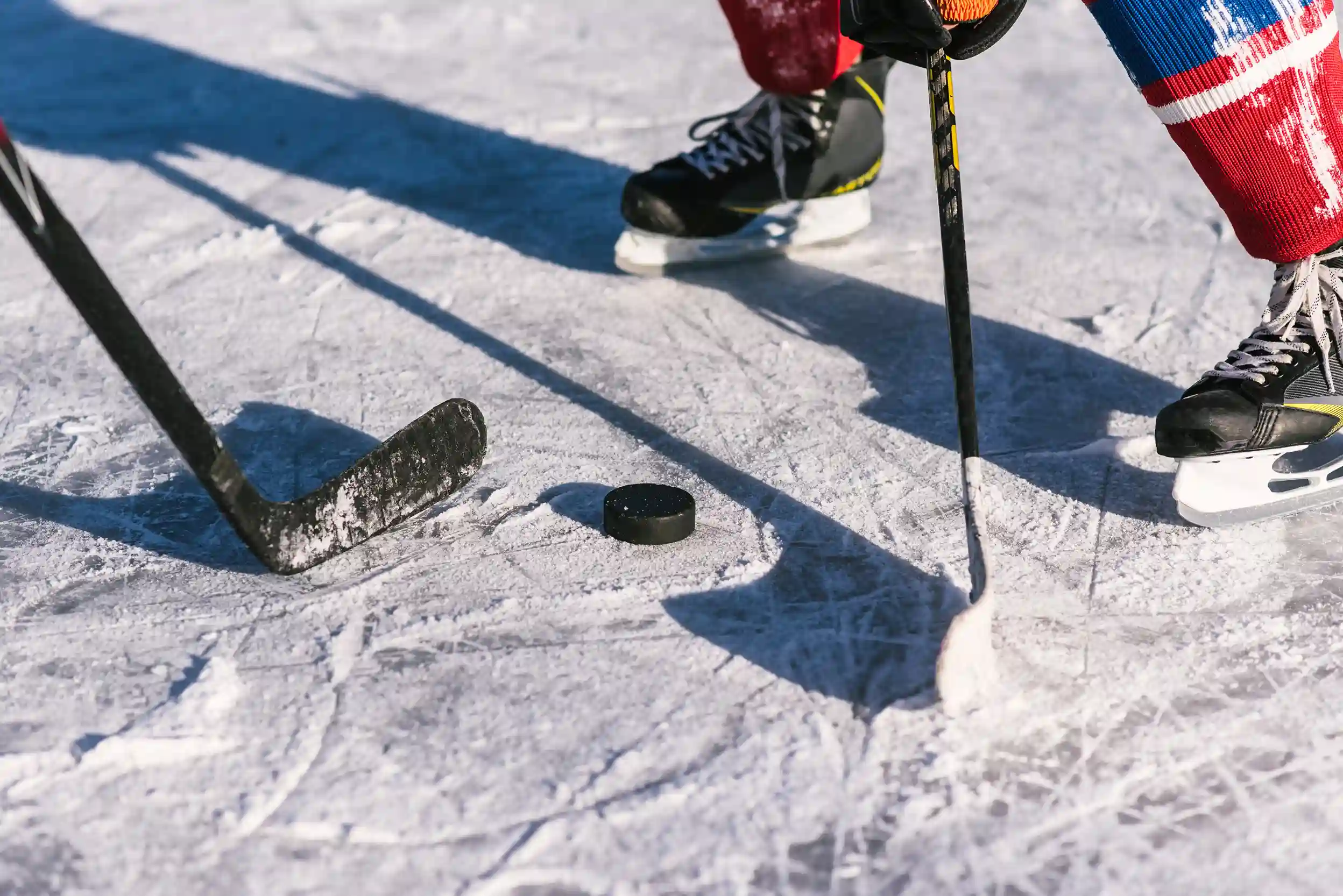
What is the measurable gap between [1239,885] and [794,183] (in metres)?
1.61

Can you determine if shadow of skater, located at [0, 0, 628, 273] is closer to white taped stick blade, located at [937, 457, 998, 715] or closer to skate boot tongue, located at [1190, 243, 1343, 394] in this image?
skate boot tongue, located at [1190, 243, 1343, 394]

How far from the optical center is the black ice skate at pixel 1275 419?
1670 millimetres

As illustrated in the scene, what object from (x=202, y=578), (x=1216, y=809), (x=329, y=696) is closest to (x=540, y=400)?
(x=202, y=578)

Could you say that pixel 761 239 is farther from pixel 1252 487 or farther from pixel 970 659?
pixel 970 659

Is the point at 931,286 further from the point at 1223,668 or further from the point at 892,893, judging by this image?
the point at 892,893

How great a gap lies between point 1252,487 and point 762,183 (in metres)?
1.11

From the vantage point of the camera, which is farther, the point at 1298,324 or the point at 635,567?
the point at 1298,324

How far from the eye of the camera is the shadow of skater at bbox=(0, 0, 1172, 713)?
4.97 ft

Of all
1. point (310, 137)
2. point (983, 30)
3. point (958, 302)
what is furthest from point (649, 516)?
point (310, 137)

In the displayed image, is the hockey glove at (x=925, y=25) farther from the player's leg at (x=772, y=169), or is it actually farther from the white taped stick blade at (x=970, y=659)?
the player's leg at (x=772, y=169)

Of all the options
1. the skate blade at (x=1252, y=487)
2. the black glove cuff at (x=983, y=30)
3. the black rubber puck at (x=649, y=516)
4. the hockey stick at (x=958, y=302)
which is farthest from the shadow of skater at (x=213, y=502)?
the skate blade at (x=1252, y=487)

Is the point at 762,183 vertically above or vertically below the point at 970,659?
above

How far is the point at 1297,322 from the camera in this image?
5.68 ft

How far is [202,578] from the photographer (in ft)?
5.29
